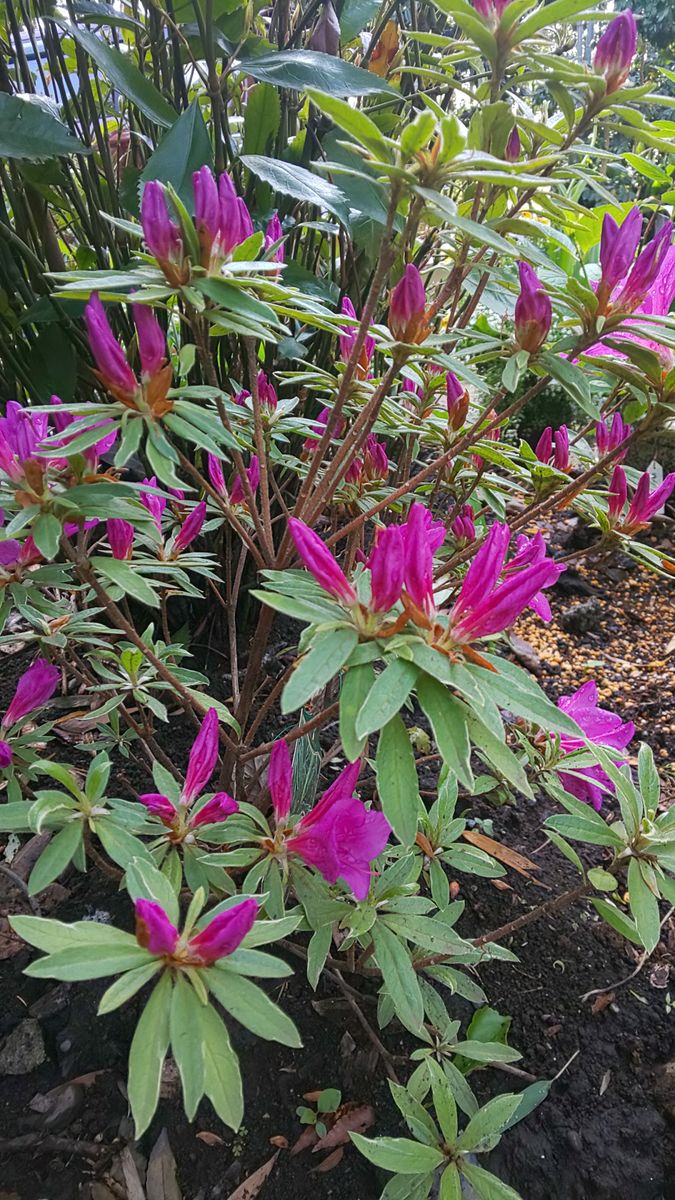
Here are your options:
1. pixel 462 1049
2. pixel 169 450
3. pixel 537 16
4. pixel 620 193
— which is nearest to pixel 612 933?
pixel 462 1049

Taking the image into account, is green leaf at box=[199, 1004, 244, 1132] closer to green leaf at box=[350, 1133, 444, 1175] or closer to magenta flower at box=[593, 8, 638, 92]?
green leaf at box=[350, 1133, 444, 1175]

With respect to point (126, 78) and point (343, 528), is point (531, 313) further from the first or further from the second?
point (126, 78)

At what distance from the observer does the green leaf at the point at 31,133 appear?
105cm

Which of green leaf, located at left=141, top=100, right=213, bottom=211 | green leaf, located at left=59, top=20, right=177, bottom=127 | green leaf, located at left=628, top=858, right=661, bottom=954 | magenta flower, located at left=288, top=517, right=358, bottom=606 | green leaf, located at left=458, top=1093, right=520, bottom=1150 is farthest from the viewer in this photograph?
green leaf, located at left=59, top=20, right=177, bottom=127

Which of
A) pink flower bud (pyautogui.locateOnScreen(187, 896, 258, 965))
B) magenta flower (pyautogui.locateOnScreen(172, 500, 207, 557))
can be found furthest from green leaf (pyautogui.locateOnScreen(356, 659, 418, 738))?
magenta flower (pyautogui.locateOnScreen(172, 500, 207, 557))

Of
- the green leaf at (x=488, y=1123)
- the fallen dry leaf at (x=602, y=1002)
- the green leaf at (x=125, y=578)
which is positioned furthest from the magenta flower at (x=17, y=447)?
the fallen dry leaf at (x=602, y=1002)

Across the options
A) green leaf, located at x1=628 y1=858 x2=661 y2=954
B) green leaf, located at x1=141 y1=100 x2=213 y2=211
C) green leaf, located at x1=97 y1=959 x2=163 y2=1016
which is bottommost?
green leaf, located at x1=628 y1=858 x2=661 y2=954

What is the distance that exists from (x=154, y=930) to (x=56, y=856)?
0.75 feet

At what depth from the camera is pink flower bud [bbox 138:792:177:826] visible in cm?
79

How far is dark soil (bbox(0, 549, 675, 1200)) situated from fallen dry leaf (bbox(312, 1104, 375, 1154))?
0.01 m

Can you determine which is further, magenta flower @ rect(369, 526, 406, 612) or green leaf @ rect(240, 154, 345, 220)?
green leaf @ rect(240, 154, 345, 220)

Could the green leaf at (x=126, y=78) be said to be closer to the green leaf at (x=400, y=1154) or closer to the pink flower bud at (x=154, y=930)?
the pink flower bud at (x=154, y=930)

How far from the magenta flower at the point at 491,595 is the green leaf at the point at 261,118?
1027 millimetres

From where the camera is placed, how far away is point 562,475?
1.13 metres
